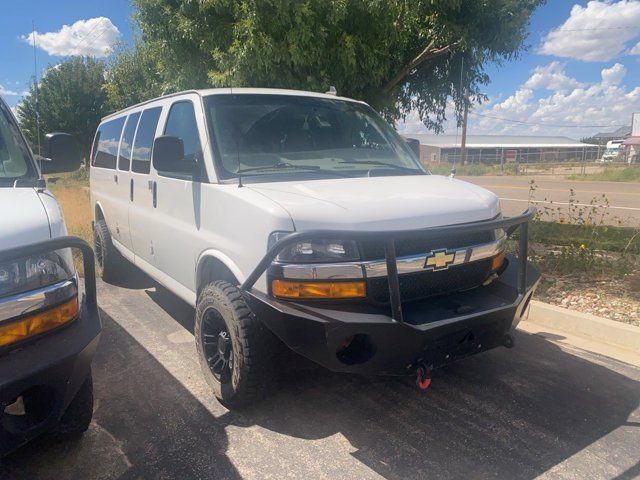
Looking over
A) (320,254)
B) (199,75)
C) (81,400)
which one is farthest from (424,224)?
(199,75)

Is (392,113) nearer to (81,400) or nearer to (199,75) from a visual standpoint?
(199,75)

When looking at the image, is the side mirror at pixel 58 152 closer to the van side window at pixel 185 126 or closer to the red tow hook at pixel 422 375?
the van side window at pixel 185 126

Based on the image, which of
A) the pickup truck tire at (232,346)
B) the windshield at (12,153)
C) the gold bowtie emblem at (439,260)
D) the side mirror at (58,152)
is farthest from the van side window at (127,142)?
the gold bowtie emblem at (439,260)

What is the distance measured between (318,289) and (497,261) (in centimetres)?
134

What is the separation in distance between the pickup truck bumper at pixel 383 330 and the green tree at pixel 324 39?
526 cm

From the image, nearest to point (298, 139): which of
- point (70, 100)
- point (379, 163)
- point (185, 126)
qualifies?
point (379, 163)

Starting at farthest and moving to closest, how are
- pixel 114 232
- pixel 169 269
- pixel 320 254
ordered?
pixel 114 232
pixel 169 269
pixel 320 254

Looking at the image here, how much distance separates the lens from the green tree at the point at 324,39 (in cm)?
697

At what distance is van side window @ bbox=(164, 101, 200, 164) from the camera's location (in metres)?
3.62

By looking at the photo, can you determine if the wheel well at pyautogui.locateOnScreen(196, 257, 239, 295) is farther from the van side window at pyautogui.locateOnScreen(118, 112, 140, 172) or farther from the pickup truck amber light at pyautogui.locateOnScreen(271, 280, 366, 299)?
the van side window at pyautogui.locateOnScreen(118, 112, 140, 172)

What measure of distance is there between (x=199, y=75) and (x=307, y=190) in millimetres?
6354

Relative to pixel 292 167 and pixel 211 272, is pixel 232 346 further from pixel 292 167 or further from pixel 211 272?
pixel 292 167

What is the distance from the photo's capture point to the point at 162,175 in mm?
4008

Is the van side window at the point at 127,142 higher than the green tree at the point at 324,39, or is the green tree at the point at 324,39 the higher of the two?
the green tree at the point at 324,39
